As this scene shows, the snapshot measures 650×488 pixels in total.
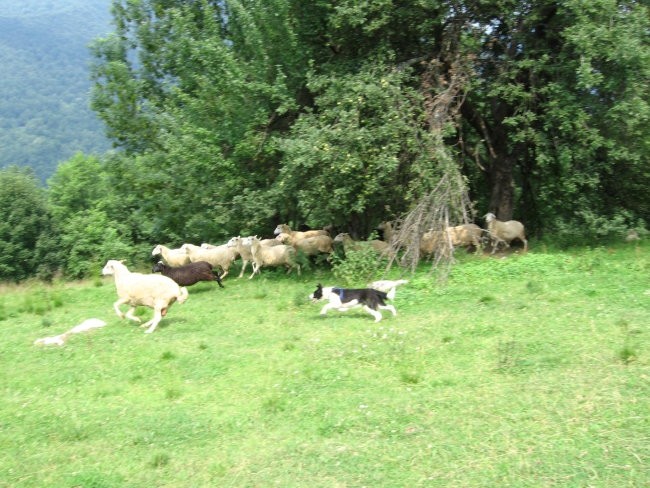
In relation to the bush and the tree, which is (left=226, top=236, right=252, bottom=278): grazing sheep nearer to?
the bush

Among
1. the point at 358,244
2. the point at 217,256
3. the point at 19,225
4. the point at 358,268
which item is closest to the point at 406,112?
the point at 358,244

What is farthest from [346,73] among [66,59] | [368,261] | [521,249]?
[66,59]

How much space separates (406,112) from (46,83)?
127 meters

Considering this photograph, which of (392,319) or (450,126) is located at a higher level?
(450,126)

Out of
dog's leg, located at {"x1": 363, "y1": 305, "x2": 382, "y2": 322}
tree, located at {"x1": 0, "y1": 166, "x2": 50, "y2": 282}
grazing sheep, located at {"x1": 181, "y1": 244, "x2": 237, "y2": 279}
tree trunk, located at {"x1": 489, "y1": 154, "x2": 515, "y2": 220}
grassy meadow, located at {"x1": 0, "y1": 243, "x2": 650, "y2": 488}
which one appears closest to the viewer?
grassy meadow, located at {"x1": 0, "y1": 243, "x2": 650, "y2": 488}

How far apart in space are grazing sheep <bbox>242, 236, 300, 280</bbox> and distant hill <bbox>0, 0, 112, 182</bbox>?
170 feet

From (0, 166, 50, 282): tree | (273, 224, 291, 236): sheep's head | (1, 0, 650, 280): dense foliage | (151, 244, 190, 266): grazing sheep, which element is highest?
(1, 0, 650, 280): dense foliage

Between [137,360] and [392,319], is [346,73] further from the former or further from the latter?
[137,360]

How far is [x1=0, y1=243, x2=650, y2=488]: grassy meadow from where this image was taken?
7023 millimetres

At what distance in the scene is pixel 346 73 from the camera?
1716cm

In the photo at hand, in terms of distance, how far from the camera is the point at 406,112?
634 inches

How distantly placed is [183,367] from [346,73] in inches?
376

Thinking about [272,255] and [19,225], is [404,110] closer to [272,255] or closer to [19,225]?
[272,255]

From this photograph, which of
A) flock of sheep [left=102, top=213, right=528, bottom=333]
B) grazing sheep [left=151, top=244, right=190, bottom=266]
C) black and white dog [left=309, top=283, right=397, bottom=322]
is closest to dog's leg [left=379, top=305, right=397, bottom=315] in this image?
black and white dog [left=309, top=283, right=397, bottom=322]
